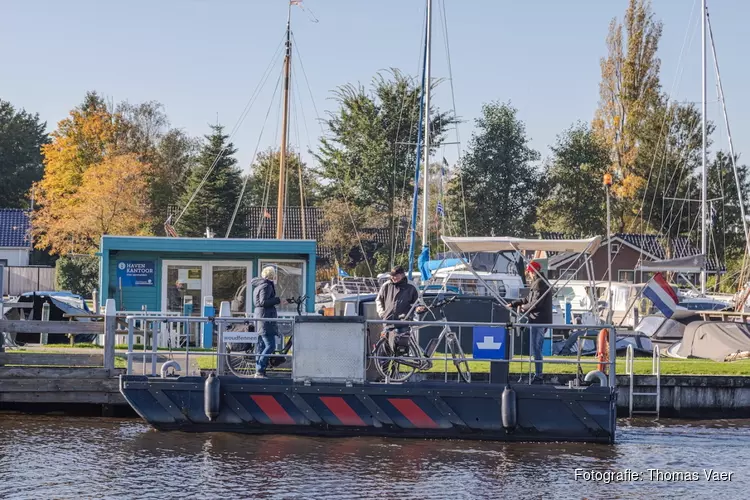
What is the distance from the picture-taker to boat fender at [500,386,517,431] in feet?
48.7

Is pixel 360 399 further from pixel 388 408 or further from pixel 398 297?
pixel 398 297

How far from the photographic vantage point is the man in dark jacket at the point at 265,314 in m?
16.4

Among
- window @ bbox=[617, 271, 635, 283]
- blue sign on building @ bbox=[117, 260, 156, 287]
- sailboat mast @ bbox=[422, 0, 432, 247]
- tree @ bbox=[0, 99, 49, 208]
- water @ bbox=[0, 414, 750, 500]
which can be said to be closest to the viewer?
water @ bbox=[0, 414, 750, 500]

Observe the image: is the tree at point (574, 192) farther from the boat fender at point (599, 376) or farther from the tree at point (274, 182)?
the boat fender at point (599, 376)

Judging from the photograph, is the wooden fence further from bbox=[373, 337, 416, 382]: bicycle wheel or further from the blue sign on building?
the blue sign on building

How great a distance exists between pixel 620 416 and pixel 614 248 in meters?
41.4

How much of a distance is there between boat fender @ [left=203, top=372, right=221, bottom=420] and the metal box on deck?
111 centimetres

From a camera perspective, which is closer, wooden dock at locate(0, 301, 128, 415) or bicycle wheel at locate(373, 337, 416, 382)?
bicycle wheel at locate(373, 337, 416, 382)

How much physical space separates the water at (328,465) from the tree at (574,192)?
45.7 meters

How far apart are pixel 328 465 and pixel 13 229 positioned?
5607cm

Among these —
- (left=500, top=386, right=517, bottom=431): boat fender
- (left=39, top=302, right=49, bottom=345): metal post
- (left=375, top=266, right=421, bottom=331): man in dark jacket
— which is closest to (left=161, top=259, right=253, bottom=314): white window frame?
(left=39, top=302, right=49, bottom=345): metal post

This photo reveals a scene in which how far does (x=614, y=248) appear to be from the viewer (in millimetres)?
59312

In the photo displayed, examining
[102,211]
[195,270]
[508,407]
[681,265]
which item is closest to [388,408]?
[508,407]

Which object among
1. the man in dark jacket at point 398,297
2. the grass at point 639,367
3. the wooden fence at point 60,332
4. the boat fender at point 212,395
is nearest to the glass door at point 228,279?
the grass at point 639,367
